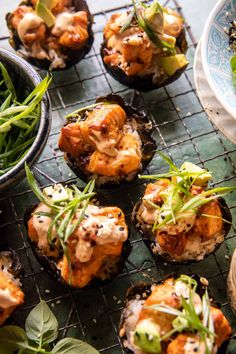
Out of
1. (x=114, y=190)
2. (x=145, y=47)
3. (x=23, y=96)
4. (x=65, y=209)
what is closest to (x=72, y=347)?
(x=65, y=209)

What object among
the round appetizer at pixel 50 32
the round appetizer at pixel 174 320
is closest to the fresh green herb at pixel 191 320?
the round appetizer at pixel 174 320

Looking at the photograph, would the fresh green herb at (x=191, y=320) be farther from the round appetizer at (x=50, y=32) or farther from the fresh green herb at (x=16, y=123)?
the round appetizer at (x=50, y=32)

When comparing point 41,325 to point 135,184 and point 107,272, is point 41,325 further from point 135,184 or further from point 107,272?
point 135,184

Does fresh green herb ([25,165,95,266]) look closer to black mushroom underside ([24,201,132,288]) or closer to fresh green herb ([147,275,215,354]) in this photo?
black mushroom underside ([24,201,132,288])

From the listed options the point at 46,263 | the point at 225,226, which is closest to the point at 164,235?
the point at 225,226

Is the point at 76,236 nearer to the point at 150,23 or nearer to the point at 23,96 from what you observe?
the point at 23,96
